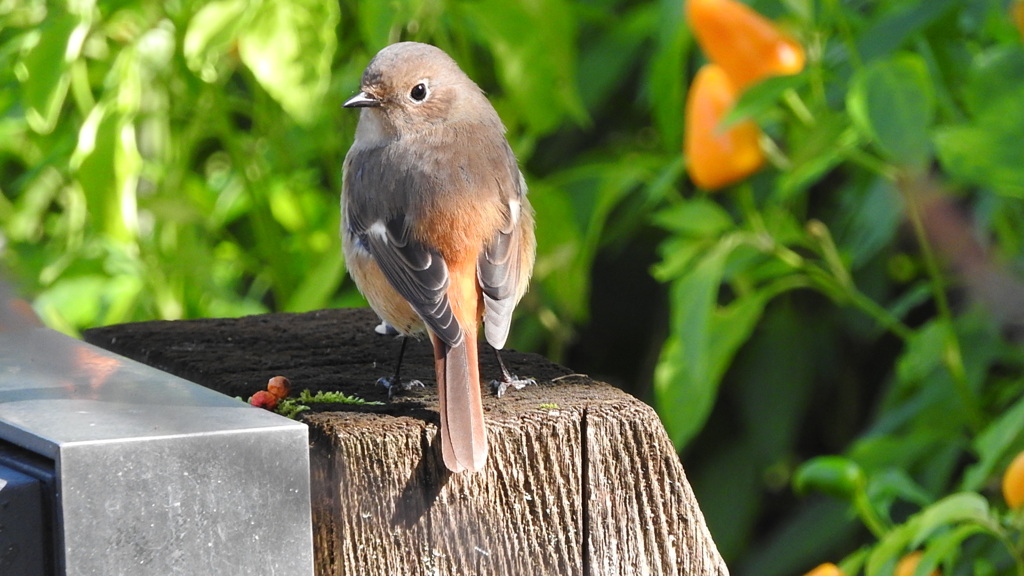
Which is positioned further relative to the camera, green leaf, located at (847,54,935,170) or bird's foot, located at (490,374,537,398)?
green leaf, located at (847,54,935,170)

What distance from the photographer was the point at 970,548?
2.65 meters

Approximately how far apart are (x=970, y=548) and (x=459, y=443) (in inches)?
62.0

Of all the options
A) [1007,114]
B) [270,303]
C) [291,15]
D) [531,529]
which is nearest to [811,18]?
[1007,114]

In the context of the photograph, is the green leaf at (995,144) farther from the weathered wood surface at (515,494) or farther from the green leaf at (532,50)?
the green leaf at (532,50)

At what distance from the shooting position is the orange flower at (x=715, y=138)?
2.75 m

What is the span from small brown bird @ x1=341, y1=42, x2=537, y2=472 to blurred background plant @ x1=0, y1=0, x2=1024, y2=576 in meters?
0.19

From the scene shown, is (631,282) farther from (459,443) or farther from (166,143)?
(459,443)

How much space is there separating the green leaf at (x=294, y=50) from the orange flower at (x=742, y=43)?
2.48 ft

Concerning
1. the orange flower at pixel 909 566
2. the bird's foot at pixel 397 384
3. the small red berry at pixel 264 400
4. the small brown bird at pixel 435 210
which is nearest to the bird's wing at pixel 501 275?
the small brown bird at pixel 435 210

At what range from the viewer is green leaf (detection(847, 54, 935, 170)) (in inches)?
89.8

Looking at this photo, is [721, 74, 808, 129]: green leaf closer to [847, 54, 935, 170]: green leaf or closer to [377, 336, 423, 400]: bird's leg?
[847, 54, 935, 170]: green leaf

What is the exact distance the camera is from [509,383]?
1.89 m

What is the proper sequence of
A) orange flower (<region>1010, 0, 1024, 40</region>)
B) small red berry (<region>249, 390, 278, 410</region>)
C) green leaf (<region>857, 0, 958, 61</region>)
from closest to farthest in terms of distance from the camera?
small red berry (<region>249, 390, 278, 410</region>) < orange flower (<region>1010, 0, 1024, 40</region>) < green leaf (<region>857, 0, 958, 61</region>)

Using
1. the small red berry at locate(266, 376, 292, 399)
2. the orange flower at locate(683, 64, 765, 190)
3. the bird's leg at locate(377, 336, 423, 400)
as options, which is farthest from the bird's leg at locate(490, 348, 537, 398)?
A: the orange flower at locate(683, 64, 765, 190)
